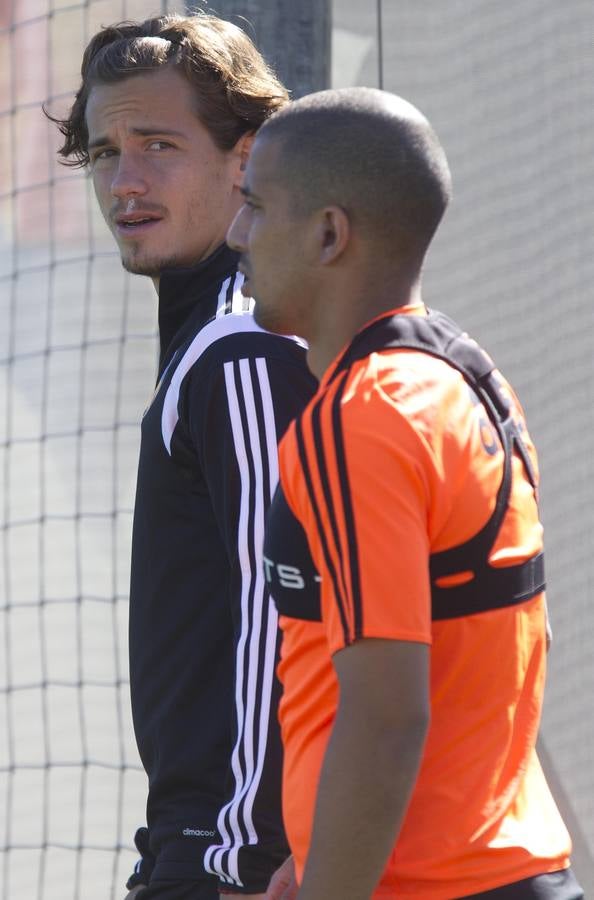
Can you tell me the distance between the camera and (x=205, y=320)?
160 centimetres

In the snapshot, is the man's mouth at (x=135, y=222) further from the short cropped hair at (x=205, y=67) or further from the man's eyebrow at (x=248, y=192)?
the man's eyebrow at (x=248, y=192)

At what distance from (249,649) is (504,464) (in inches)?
15.1

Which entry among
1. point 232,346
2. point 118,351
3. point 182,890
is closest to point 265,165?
point 232,346

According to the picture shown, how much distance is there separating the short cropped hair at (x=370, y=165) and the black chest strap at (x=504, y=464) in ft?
0.27

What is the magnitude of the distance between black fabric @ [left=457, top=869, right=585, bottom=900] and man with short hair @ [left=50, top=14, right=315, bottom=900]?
325mm

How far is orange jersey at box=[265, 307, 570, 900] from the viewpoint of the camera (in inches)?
39.9

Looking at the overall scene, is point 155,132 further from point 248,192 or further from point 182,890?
point 182,890

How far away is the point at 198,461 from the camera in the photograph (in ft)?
4.93

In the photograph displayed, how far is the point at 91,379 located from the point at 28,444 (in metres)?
0.21

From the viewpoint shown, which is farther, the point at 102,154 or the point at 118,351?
the point at 118,351

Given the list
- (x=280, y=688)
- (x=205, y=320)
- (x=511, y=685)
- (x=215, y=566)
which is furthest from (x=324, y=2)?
(x=511, y=685)

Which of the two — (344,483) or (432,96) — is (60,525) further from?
(344,483)

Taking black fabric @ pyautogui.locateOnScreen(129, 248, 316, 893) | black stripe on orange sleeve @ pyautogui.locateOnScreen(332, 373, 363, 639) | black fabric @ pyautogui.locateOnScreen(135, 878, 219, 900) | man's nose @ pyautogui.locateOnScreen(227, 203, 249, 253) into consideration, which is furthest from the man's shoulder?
black fabric @ pyautogui.locateOnScreen(135, 878, 219, 900)

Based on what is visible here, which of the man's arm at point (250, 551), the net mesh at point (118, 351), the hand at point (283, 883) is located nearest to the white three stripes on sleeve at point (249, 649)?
the man's arm at point (250, 551)
